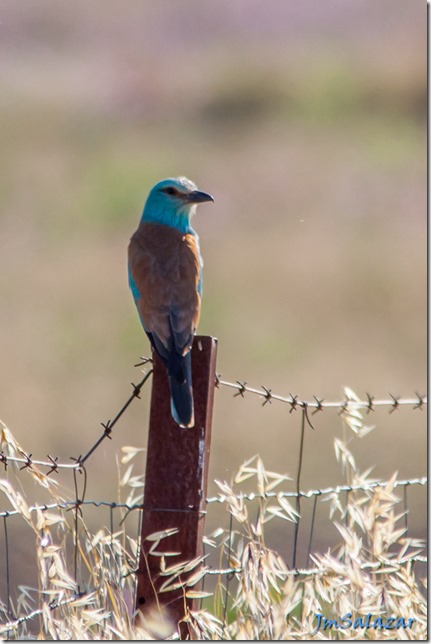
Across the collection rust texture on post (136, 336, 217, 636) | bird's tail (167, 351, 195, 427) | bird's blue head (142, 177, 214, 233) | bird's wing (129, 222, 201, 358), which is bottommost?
rust texture on post (136, 336, 217, 636)

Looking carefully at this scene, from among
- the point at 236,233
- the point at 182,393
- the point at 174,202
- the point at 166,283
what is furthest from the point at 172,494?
the point at 236,233

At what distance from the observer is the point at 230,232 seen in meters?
17.7

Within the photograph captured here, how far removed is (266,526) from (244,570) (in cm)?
442

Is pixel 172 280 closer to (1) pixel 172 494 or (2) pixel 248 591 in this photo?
(1) pixel 172 494

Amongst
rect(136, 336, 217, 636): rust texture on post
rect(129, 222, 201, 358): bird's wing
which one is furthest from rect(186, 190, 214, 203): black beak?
rect(136, 336, 217, 636): rust texture on post

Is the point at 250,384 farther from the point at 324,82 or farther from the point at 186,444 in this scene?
the point at 324,82

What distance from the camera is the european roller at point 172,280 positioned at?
4426mm

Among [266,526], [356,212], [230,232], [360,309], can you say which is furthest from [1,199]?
Answer: [266,526]

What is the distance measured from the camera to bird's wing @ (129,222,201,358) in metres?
5.12

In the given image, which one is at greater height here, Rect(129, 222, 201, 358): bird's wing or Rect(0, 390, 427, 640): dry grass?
Rect(129, 222, 201, 358): bird's wing
